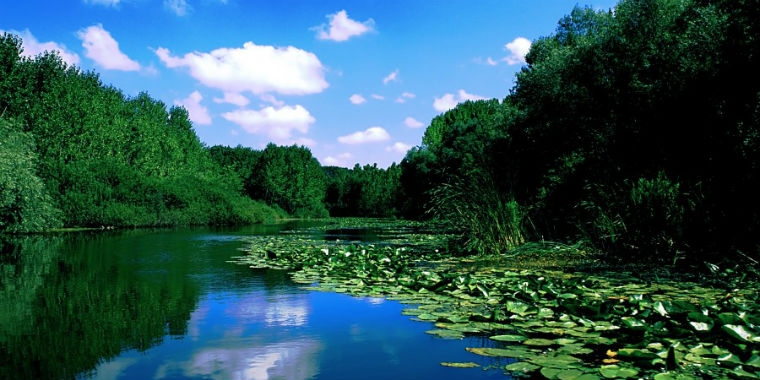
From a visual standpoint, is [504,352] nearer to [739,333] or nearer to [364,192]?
[739,333]

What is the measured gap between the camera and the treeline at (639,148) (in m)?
9.30

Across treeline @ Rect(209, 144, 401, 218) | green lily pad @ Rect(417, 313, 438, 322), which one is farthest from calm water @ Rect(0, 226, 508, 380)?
treeline @ Rect(209, 144, 401, 218)

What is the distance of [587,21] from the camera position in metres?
25.9

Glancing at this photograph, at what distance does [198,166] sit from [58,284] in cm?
4946

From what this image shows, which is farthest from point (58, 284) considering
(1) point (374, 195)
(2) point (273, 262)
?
(1) point (374, 195)

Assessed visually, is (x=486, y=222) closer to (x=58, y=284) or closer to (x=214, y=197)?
(x=58, y=284)

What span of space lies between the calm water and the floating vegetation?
338 mm

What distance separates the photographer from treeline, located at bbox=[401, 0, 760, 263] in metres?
9.30

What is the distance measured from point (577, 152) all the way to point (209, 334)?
16642mm

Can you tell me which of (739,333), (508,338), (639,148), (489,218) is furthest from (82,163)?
(739,333)

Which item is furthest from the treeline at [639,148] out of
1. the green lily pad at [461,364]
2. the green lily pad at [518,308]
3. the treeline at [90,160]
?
the treeline at [90,160]

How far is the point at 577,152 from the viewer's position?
62.8 ft

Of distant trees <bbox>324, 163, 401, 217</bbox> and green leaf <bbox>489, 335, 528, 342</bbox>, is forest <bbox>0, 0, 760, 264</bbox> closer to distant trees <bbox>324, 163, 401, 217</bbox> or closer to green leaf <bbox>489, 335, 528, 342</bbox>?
green leaf <bbox>489, 335, 528, 342</bbox>

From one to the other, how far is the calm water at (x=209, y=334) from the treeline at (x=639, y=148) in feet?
17.9
